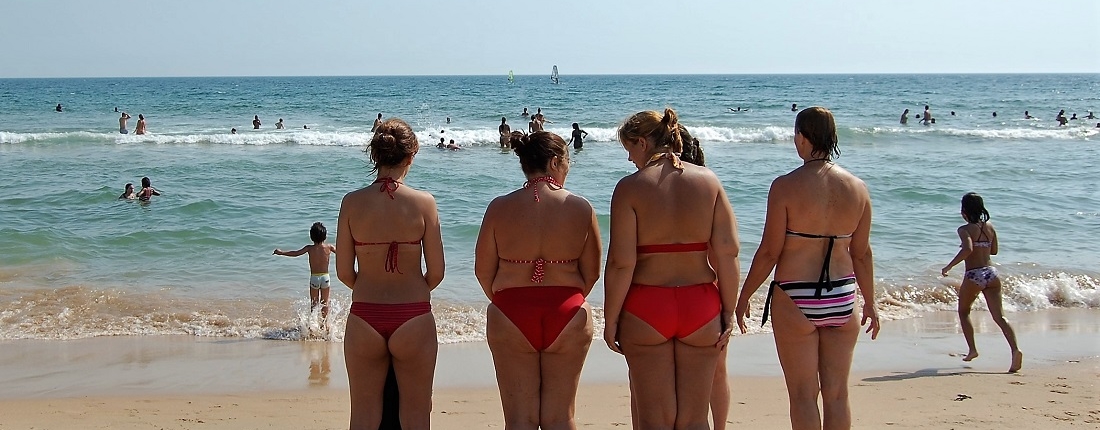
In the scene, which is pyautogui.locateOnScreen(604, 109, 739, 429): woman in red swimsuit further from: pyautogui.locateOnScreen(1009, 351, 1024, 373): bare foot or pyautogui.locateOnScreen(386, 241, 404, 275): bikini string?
pyautogui.locateOnScreen(1009, 351, 1024, 373): bare foot

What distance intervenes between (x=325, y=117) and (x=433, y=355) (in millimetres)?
34926

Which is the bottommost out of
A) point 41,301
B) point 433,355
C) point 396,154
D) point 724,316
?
point 41,301

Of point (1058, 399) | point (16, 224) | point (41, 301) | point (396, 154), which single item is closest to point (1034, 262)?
point (1058, 399)

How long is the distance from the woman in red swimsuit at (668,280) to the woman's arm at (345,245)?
110cm

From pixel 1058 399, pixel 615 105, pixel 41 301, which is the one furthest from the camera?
pixel 615 105

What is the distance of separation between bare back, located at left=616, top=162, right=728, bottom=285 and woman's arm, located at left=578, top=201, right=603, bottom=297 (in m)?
0.17

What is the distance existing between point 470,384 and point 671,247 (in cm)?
334

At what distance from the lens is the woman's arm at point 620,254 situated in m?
3.41

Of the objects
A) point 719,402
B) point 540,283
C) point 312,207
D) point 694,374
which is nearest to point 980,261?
point 719,402

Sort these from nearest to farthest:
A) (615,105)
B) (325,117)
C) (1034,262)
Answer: (1034,262), (325,117), (615,105)

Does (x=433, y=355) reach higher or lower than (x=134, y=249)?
higher

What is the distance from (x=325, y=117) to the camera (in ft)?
122

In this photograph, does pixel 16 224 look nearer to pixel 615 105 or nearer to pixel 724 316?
pixel 724 316

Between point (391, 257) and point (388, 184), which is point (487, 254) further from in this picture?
point (388, 184)
